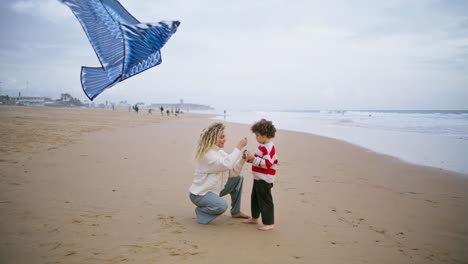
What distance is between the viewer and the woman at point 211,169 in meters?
3.78

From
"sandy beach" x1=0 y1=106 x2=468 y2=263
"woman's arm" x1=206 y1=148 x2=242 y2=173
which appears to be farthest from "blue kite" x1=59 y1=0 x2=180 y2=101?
"sandy beach" x1=0 y1=106 x2=468 y2=263

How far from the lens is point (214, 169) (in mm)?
3838

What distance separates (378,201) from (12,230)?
5827mm

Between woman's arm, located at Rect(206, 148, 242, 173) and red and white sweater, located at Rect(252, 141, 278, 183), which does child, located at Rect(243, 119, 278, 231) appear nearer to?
red and white sweater, located at Rect(252, 141, 278, 183)

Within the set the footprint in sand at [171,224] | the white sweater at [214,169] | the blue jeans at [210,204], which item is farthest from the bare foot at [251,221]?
the footprint in sand at [171,224]

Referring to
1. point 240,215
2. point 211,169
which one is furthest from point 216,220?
point 211,169

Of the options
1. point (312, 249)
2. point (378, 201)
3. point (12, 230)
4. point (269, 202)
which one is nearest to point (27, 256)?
point (12, 230)

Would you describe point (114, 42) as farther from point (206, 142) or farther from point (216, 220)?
point (216, 220)

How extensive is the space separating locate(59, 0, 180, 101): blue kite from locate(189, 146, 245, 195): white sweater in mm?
1469

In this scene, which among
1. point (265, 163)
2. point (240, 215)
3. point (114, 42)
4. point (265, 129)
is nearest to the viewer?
point (114, 42)

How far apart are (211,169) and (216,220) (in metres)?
0.92

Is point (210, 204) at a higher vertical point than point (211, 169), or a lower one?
lower

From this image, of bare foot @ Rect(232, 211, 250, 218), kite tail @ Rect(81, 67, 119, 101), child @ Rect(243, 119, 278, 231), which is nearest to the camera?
kite tail @ Rect(81, 67, 119, 101)

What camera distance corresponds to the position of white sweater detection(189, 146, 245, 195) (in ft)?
12.3
